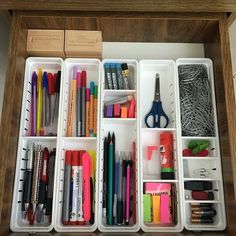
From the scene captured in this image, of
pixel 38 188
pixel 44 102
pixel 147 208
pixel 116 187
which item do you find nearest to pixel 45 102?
pixel 44 102

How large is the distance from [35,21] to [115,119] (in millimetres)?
502

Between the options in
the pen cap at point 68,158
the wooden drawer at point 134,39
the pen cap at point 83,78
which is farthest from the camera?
the pen cap at point 83,78

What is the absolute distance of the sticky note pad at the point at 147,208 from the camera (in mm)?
906

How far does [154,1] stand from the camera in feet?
2.81

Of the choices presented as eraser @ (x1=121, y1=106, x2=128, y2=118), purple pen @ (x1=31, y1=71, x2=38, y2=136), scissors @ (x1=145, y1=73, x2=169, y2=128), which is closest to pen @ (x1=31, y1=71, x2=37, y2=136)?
purple pen @ (x1=31, y1=71, x2=38, y2=136)

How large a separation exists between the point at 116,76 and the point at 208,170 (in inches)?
20.7

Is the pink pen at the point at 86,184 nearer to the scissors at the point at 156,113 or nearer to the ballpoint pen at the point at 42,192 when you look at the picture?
the ballpoint pen at the point at 42,192

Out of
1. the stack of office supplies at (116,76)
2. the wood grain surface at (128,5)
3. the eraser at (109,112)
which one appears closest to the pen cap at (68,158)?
the eraser at (109,112)

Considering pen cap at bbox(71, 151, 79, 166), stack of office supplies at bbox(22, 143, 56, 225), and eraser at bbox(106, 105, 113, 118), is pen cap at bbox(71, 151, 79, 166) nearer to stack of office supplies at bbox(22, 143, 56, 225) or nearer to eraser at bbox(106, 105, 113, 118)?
stack of office supplies at bbox(22, 143, 56, 225)

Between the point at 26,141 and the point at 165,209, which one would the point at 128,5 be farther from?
the point at 165,209

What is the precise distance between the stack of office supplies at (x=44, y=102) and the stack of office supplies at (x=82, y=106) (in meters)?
0.06

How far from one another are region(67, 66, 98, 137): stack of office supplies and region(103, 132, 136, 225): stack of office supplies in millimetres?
105

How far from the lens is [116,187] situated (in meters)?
0.92

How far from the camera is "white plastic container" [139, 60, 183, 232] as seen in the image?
888 millimetres
